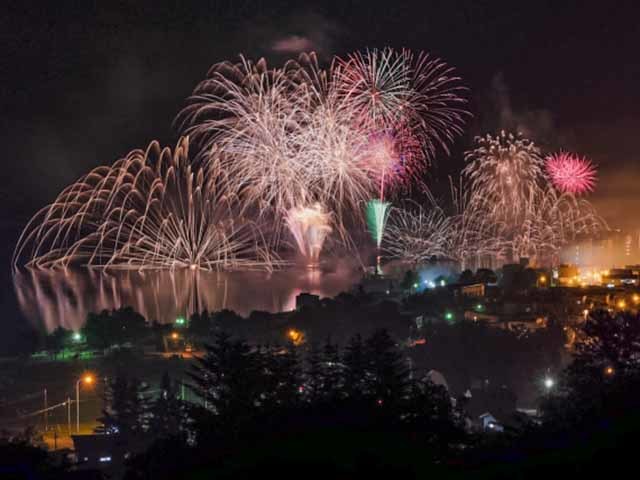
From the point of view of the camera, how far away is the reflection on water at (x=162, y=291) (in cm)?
3028

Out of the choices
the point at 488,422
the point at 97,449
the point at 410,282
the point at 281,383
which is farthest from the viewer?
the point at 410,282

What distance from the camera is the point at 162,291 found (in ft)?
119

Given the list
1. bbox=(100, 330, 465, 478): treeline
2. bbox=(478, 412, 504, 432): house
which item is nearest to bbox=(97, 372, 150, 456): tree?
bbox=(100, 330, 465, 478): treeline

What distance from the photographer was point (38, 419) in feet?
41.0

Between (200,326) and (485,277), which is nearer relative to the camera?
(200,326)

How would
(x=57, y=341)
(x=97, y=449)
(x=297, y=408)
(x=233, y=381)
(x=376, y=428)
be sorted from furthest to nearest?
(x=57, y=341) < (x=97, y=449) < (x=233, y=381) < (x=297, y=408) < (x=376, y=428)

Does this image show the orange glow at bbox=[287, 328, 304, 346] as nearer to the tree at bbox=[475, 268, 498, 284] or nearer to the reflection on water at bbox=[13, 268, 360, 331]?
the tree at bbox=[475, 268, 498, 284]

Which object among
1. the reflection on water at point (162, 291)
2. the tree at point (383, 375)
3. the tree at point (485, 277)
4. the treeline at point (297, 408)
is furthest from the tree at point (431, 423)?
the reflection on water at point (162, 291)

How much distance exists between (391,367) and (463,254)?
2324 cm

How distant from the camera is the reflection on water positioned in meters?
30.3

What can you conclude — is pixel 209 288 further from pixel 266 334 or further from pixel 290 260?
pixel 266 334

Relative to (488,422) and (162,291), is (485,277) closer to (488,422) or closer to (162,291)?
(488,422)

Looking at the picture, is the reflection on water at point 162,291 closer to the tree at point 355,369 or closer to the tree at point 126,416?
the tree at point 126,416

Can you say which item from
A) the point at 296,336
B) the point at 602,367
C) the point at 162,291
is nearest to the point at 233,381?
the point at 602,367
